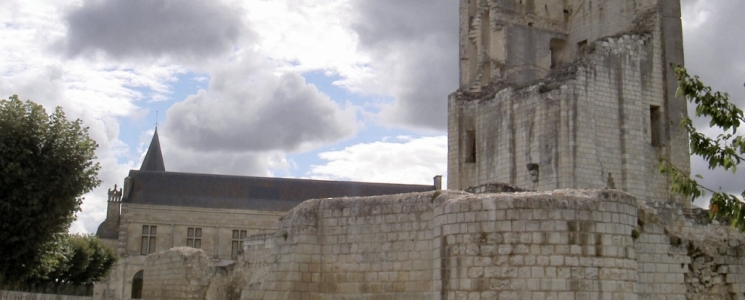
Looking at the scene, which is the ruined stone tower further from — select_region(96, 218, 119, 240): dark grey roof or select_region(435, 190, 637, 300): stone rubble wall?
select_region(96, 218, 119, 240): dark grey roof

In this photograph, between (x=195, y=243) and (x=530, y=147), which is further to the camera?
(x=195, y=243)

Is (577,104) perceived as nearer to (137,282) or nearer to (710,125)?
(710,125)

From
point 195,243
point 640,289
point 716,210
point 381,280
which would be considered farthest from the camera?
point 195,243

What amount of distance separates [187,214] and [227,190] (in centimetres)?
289

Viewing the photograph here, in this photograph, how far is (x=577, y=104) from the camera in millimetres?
22734

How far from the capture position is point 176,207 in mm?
50094

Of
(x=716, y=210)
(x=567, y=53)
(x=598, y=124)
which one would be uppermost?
(x=567, y=53)

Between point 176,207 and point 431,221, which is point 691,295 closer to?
point 431,221

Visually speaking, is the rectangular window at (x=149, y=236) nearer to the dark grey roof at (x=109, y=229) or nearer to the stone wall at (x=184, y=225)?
the stone wall at (x=184, y=225)

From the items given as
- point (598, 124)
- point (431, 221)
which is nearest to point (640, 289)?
point (431, 221)

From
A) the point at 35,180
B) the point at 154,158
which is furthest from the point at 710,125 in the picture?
the point at 154,158

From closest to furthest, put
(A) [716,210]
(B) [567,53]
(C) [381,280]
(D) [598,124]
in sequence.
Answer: (A) [716,210]
(C) [381,280]
(D) [598,124]
(B) [567,53]

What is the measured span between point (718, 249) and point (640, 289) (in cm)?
160

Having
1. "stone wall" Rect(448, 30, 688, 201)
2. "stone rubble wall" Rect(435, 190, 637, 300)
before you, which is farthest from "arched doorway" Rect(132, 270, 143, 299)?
"stone rubble wall" Rect(435, 190, 637, 300)
